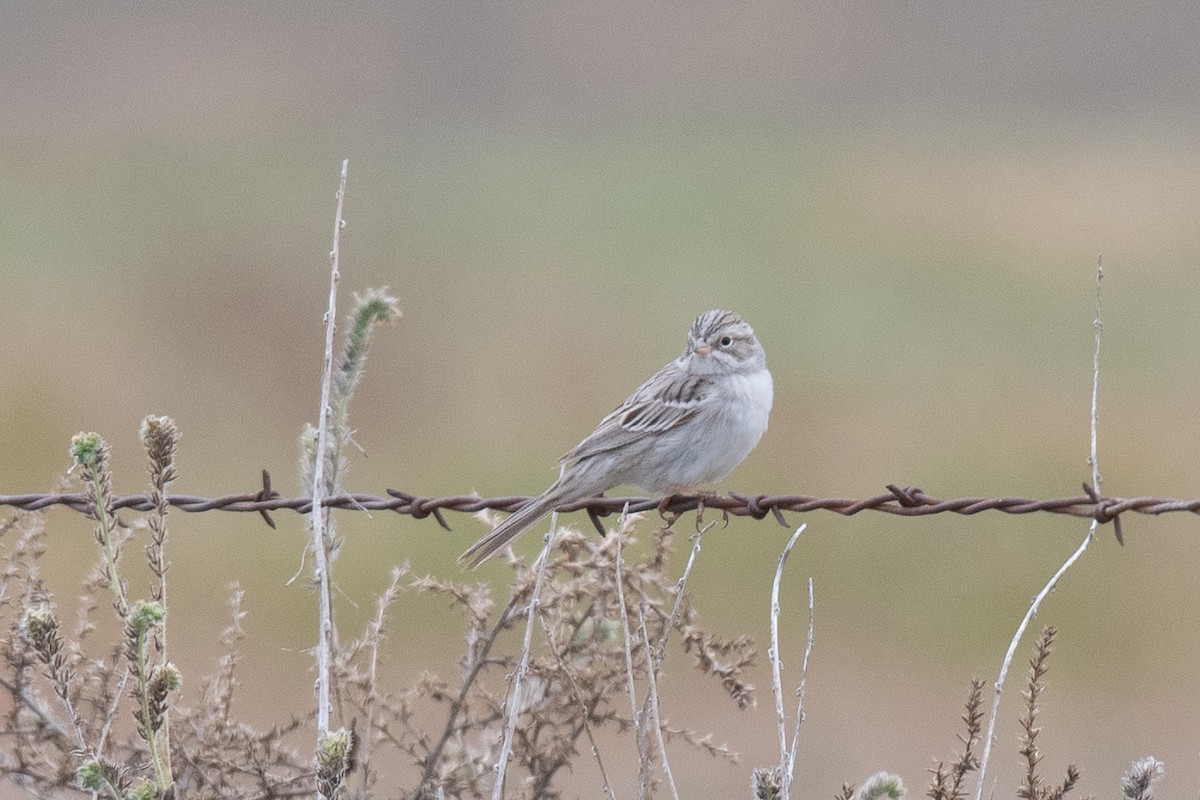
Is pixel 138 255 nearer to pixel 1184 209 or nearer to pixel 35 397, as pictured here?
pixel 35 397

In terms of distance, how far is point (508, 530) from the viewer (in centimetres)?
680

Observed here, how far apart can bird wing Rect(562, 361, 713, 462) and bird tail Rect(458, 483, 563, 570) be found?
61 centimetres

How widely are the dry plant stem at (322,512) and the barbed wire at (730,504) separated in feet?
1.20

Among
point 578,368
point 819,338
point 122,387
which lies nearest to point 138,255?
point 122,387

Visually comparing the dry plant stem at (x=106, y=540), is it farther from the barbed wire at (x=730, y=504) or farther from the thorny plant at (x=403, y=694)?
the thorny plant at (x=403, y=694)

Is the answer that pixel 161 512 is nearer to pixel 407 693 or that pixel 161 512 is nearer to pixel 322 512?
pixel 322 512

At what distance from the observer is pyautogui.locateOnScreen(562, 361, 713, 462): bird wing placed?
24.7 ft

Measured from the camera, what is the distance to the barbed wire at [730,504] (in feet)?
16.4

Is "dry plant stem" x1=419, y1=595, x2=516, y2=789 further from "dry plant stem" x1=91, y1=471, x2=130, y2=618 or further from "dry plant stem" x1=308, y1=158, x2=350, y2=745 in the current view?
"dry plant stem" x1=91, y1=471, x2=130, y2=618

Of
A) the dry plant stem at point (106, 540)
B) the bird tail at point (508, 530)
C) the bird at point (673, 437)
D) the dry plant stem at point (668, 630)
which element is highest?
the bird at point (673, 437)

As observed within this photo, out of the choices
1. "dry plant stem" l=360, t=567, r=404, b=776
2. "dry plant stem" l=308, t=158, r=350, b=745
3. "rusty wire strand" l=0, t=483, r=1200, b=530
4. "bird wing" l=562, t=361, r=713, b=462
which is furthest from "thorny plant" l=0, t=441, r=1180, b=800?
"bird wing" l=562, t=361, r=713, b=462

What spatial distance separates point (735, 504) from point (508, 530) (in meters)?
1.30

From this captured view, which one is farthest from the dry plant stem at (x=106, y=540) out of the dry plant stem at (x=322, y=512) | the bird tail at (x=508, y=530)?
the bird tail at (x=508, y=530)

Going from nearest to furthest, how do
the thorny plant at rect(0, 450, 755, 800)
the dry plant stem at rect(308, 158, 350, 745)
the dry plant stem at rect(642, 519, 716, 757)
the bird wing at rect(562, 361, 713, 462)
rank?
the dry plant stem at rect(308, 158, 350, 745)
the dry plant stem at rect(642, 519, 716, 757)
the thorny plant at rect(0, 450, 755, 800)
the bird wing at rect(562, 361, 713, 462)
